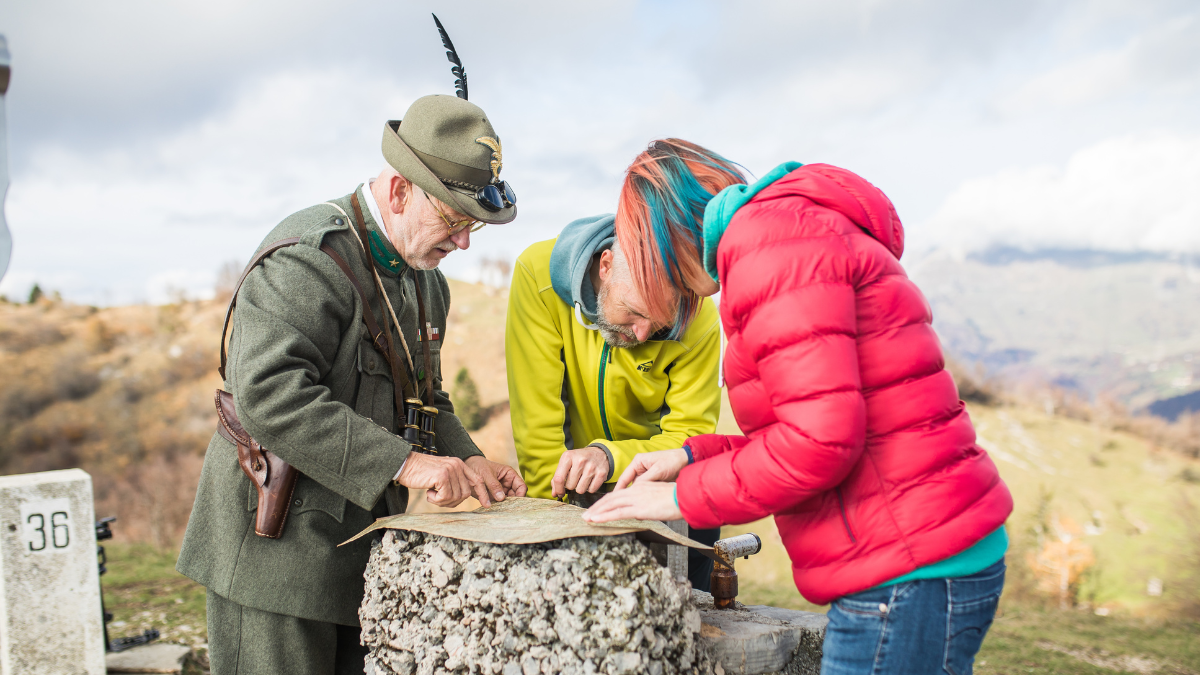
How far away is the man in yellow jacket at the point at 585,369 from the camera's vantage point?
2707mm

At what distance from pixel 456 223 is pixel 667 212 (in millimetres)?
710

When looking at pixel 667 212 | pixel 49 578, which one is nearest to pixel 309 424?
pixel 667 212

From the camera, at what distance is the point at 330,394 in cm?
218

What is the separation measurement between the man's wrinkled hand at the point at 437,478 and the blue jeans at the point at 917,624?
112 cm

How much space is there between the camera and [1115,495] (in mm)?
8891

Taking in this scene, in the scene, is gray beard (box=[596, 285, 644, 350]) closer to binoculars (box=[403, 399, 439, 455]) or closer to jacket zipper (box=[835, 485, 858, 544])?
binoculars (box=[403, 399, 439, 455])

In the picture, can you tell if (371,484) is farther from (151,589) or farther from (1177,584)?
(1177,584)

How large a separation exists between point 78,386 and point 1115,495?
1727cm

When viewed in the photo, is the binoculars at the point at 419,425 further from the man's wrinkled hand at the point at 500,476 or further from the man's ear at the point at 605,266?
the man's ear at the point at 605,266

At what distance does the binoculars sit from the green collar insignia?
0.45m

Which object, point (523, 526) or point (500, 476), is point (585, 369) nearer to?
point (500, 476)

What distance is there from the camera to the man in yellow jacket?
8.88 feet

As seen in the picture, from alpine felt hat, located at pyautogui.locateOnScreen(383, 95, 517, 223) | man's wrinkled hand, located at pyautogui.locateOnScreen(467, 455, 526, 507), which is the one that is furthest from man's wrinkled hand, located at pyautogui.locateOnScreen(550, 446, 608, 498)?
alpine felt hat, located at pyautogui.locateOnScreen(383, 95, 517, 223)

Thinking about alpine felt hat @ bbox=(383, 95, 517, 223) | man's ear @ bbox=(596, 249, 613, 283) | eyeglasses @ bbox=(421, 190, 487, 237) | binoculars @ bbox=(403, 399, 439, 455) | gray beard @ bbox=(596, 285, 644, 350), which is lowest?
binoculars @ bbox=(403, 399, 439, 455)
